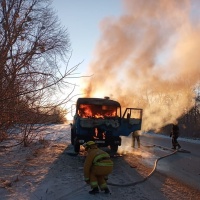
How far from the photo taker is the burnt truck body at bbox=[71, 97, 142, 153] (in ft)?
49.5

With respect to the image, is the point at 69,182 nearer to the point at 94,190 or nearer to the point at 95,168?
the point at 94,190

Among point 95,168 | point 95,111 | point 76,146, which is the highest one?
point 95,111

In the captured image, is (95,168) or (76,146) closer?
(95,168)

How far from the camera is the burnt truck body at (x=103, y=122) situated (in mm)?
15094

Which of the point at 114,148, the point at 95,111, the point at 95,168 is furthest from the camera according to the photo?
the point at 95,111

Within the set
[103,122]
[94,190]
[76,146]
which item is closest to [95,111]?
[103,122]

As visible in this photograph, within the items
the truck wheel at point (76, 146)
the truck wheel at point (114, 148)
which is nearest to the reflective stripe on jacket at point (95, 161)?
the truck wheel at point (76, 146)

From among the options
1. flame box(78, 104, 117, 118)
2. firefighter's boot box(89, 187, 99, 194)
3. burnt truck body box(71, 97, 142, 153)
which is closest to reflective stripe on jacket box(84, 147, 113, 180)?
firefighter's boot box(89, 187, 99, 194)

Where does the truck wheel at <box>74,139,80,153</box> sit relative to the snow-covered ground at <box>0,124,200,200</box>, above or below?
above

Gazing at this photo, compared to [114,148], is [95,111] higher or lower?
higher

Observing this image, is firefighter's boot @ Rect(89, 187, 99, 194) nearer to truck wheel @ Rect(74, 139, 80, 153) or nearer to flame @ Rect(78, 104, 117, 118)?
truck wheel @ Rect(74, 139, 80, 153)

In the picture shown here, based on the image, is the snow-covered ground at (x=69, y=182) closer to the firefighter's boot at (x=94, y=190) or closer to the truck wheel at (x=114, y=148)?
the firefighter's boot at (x=94, y=190)

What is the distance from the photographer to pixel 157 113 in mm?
31453

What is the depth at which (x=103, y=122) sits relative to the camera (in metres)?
15.3
